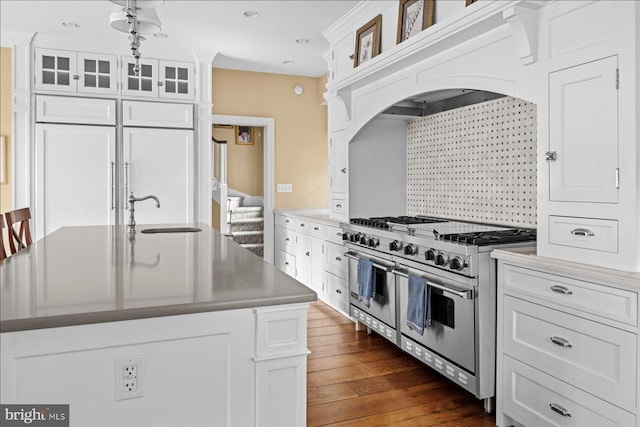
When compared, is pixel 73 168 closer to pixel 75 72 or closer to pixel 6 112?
pixel 6 112

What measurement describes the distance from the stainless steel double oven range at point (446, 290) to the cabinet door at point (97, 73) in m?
3.49

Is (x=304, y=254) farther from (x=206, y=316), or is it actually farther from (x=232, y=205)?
(x=206, y=316)

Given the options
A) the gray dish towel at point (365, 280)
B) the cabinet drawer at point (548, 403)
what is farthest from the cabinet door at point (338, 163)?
the cabinet drawer at point (548, 403)

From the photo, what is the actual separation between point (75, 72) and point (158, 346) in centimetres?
481

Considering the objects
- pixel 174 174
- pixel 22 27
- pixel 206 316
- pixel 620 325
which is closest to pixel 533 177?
pixel 620 325

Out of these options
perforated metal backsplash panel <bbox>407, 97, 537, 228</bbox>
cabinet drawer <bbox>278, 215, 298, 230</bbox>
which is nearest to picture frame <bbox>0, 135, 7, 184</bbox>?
cabinet drawer <bbox>278, 215, 298, 230</bbox>

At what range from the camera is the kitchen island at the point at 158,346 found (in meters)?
1.21

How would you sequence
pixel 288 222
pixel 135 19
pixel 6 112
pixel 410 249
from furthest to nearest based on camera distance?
pixel 288 222 → pixel 6 112 → pixel 410 249 → pixel 135 19

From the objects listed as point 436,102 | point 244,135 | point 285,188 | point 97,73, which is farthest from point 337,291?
point 244,135

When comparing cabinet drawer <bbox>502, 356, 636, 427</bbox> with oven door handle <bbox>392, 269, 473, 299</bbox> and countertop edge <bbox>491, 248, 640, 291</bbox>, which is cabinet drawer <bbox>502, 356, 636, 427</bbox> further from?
countertop edge <bbox>491, 248, 640, 291</bbox>

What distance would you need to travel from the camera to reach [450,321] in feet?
9.01

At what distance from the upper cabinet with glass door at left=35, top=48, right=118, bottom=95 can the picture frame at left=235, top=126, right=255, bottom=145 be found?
9.39 ft

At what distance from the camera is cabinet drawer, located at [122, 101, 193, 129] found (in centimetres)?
530

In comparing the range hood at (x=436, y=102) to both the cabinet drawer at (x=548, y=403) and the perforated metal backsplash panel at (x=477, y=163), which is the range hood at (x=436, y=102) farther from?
the cabinet drawer at (x=548, y=403)
